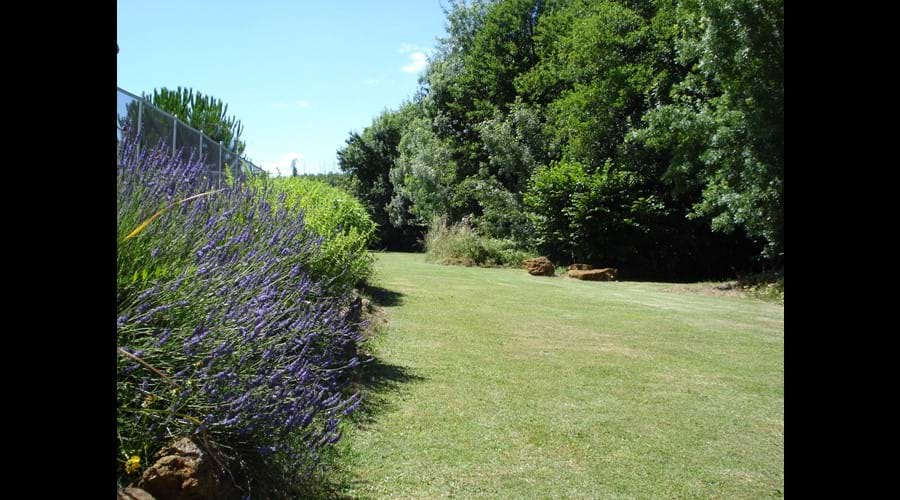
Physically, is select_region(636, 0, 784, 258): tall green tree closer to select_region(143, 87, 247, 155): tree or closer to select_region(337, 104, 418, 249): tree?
select_region(143, 87, 247, 155): tree

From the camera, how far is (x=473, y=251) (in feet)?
70.5

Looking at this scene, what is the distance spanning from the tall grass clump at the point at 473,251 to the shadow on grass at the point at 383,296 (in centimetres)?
1016

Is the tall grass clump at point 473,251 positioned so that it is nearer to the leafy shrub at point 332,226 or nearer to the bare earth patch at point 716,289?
the bare earth patch at point 716,289

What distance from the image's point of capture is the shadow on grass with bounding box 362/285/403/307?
976cm

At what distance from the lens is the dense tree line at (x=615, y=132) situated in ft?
44.5

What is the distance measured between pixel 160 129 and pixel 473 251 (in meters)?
15.0

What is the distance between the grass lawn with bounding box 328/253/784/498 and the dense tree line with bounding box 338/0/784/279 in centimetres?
400

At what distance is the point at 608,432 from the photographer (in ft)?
13.9

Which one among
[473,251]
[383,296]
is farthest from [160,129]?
[473,251]

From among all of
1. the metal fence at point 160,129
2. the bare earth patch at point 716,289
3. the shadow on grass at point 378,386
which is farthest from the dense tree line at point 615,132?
the metal fence at point 160,129
